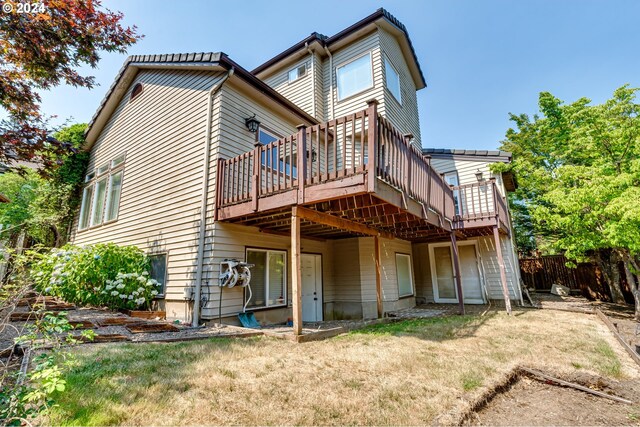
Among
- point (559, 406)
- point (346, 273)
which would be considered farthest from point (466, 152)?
point (559, 406)

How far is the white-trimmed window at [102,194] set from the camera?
1004cm

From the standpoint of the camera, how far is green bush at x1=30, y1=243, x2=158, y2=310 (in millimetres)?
7133

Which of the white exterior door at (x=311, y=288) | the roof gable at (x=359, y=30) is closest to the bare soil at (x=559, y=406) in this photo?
the white exterior door at (x=311, y=288)

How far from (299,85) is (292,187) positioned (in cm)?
801

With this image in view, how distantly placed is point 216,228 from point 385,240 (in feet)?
19.0

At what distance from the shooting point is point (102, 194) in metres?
10.6

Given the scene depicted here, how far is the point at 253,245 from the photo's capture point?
24.5 feet

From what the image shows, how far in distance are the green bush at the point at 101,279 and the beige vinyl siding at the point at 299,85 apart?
25.6 feet

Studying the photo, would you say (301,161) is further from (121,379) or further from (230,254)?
(121,379)

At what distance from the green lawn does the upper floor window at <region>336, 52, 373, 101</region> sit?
8675 mm

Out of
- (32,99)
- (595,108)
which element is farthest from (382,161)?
(595,108)

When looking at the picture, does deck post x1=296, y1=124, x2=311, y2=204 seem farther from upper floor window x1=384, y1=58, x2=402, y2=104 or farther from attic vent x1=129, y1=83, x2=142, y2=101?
attic vent x1=129, y1=83, x2=142, y2=101

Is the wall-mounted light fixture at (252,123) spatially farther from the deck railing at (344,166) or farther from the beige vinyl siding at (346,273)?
the beige vinyl siding at (346,273)

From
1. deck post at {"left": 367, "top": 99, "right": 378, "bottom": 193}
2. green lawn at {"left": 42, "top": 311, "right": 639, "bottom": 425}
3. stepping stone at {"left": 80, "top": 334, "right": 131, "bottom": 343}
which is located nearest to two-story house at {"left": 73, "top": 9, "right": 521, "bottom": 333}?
deck post at {"left": 367, "top": 99, "right": 378, "bottom": 193}
